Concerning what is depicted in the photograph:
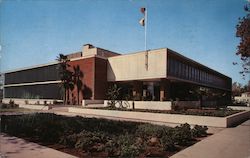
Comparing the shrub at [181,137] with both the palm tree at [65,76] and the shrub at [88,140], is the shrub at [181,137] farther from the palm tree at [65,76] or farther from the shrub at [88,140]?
the palm tree at [65,76]

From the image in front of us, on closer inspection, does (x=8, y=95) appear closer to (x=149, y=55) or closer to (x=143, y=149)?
(x=149, y=55)

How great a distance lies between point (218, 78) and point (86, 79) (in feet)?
139

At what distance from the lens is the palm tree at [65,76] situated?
41531mm

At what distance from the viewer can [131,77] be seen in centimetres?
3722

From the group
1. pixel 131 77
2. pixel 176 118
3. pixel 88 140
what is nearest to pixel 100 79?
pixel 131 77

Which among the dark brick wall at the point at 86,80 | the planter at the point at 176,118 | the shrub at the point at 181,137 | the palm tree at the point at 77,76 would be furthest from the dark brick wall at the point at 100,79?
the shrub at the point at 181,137

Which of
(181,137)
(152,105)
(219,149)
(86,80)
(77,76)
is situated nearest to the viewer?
(219,149)

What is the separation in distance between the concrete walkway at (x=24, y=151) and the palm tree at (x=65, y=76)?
32.6m

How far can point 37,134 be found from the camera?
442 inches

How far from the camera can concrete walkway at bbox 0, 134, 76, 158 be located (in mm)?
7348

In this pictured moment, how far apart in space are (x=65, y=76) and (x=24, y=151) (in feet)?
113

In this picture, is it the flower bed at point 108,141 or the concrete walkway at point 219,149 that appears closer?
the flower bed at point 108,141

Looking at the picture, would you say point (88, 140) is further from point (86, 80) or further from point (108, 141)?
point (86, 80)

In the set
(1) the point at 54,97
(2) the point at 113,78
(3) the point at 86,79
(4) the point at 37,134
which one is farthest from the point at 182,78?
(4) the point at 37,134
